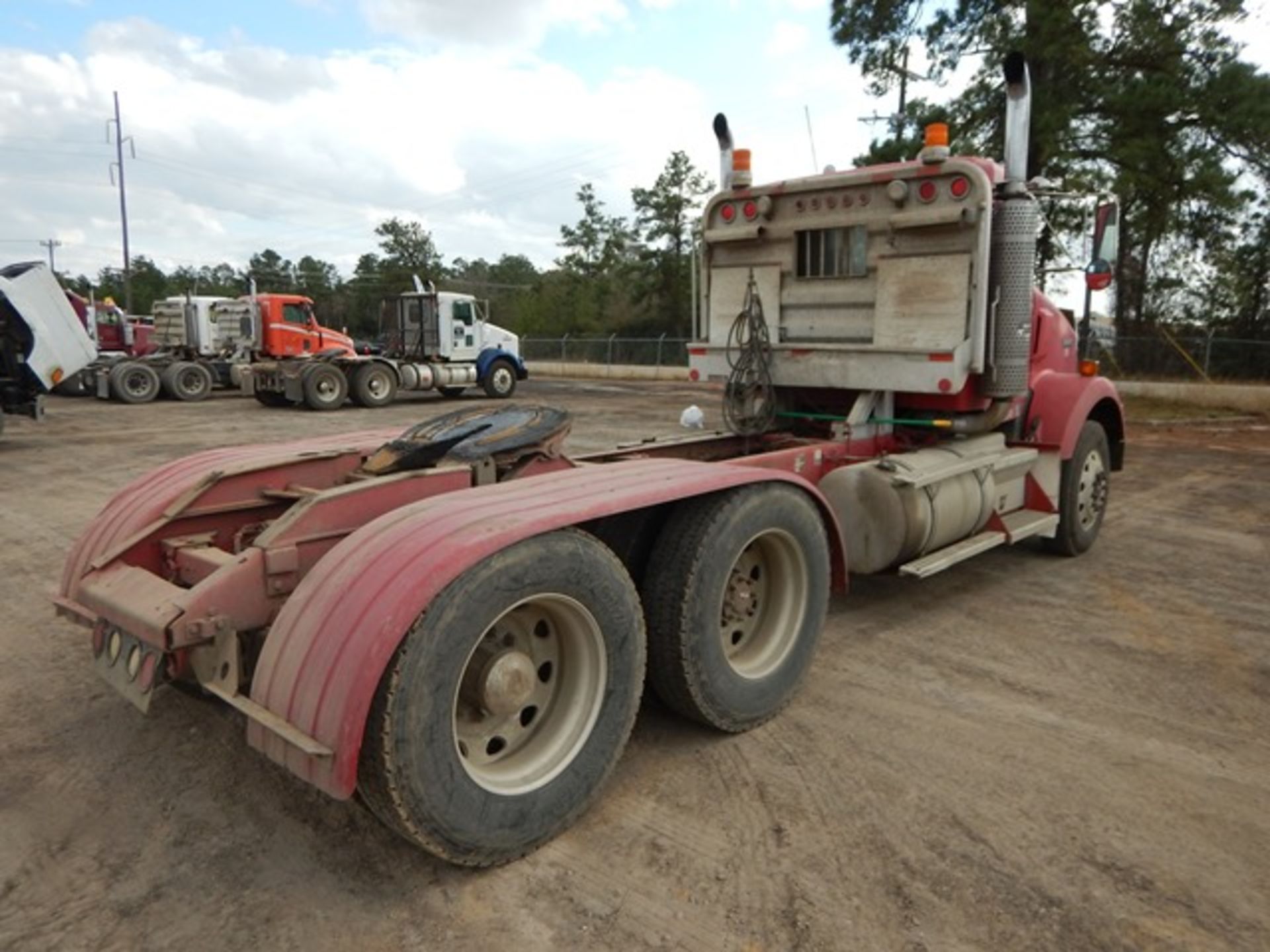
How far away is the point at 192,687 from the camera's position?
3131 mm

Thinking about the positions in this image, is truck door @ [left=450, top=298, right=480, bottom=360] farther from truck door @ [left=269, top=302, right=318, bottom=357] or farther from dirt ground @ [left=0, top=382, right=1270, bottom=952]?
dirt ground @ [left=0, top=382, right=1270, bottom=952]

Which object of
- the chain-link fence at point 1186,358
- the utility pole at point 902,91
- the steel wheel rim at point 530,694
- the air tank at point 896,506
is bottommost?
the steel wheel rim at point 530,694

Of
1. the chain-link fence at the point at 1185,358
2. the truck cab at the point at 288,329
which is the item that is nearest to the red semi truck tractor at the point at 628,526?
the chain-link fence at the point at 1185,358

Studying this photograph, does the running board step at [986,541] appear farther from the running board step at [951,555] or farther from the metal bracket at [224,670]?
the metal bracket at [224,670]

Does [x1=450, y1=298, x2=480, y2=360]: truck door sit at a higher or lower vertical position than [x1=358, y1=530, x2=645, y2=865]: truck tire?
higher

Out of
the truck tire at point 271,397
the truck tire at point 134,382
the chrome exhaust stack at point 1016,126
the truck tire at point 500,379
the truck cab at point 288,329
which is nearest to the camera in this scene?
the chrome exhaust stack at point 1016,126

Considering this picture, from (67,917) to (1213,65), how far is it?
789 inches

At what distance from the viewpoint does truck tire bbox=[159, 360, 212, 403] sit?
2141cm

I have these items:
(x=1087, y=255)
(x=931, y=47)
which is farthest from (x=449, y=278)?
(x=1087, y=255)

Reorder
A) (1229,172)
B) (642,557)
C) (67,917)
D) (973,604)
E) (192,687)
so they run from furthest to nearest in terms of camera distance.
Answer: (1229,172)
(973,604)
(642,557)
(192,687)
(67,917)

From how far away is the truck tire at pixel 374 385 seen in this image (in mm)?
19688

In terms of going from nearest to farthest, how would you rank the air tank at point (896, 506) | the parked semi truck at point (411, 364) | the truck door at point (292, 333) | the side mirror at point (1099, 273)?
1. the air tank at point (896, 506)
2. the side mirror at point (1099, 273)
3. the parked semi truck at point (411, 364)
4. the truck door at point (292, 333)

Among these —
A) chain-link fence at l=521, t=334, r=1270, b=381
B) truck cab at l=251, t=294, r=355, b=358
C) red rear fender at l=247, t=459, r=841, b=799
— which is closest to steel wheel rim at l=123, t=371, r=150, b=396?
truck cab at l=251, t=294, r=355, b=358

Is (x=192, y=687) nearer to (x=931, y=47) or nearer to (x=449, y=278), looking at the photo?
(x=931, y=47)
